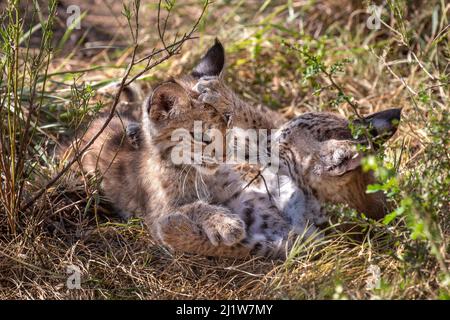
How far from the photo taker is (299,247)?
419cm

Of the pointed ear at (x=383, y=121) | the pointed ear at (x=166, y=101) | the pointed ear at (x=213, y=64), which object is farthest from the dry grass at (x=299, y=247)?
the pointed ear at (x=213, y=64)

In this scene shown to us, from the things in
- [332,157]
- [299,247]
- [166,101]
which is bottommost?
[299,247]

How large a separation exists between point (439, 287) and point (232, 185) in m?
1.63

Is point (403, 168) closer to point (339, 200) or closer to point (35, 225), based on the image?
point (339, 200)

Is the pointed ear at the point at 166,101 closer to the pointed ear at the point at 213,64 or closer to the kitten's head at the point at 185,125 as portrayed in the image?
the kitten's head at the point at 185,125

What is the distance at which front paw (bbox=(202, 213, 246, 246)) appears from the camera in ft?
13.9

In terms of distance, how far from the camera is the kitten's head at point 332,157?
4.32 m

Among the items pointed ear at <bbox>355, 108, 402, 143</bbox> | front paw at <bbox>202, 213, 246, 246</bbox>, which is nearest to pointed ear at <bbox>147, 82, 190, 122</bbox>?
front paw at <bbox>202, 213, 246, 246</bbox>

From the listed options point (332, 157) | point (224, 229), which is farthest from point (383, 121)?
point (224, 229)

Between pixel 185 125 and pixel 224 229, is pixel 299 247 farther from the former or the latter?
pixel 185 125

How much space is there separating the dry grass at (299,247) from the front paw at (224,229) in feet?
0.54

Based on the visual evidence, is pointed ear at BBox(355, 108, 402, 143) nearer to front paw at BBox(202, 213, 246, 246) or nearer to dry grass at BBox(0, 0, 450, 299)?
dry grass at BBox(0, 0, 450, 299)

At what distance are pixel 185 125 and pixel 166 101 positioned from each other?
18cm

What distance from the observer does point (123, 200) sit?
16.4ft
